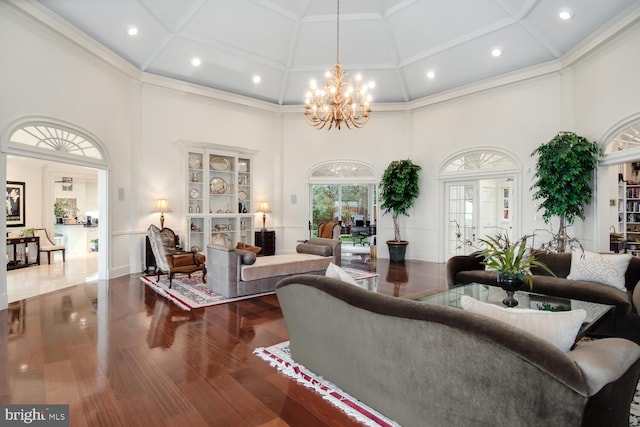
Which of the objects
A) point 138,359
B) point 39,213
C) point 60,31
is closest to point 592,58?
point 138,359

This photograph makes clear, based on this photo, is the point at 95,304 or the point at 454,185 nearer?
the point at 95,304

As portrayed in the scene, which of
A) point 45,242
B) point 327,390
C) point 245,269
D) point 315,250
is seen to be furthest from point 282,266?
point 45,242

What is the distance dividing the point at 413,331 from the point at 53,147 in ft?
19.1

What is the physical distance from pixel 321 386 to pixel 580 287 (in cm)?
297

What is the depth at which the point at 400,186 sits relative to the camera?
807cm

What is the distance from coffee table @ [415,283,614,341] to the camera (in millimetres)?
2707

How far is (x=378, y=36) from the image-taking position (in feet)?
22.9

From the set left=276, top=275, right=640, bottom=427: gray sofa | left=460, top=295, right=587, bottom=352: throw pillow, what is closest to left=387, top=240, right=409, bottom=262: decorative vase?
left=276, top=275, right=640, bottom=427: gray sofa

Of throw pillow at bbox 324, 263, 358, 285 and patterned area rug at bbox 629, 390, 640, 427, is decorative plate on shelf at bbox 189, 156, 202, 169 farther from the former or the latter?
patterned area rug at bbox 629, 390, 640, 427

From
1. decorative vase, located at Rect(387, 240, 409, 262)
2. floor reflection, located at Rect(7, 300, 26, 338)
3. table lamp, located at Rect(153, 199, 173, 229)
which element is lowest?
Answer: floor reflection, located at Rect(7, 300, 26, 338)

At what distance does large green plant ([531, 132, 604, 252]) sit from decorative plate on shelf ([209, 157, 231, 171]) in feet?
21.3

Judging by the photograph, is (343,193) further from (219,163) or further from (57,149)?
(57,149)

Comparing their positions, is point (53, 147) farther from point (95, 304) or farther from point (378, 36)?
point (378, 36)

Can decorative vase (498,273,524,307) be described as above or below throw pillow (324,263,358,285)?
below
